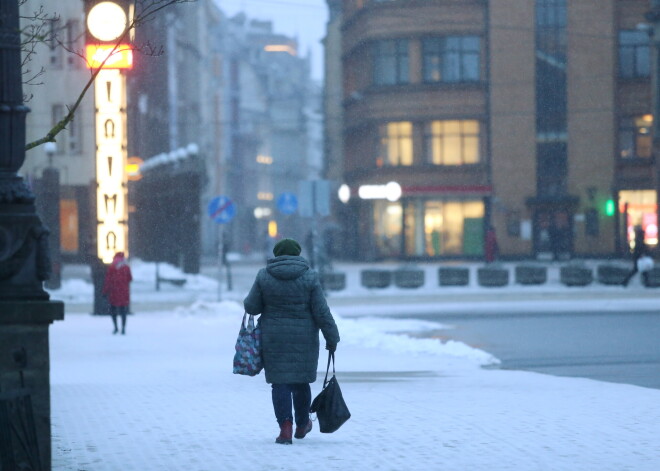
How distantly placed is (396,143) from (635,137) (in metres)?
11.2

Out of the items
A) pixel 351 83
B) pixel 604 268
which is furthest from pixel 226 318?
pixel 351 83

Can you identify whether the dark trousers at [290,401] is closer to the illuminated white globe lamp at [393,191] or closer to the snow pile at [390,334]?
the snow pile at [390,334]

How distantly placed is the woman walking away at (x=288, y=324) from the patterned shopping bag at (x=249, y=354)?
0.05 meters

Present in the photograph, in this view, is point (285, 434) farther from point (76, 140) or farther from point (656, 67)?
point (76, 140)

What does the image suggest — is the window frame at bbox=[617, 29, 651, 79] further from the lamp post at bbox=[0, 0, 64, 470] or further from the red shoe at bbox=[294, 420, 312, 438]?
the lamp post at bbox=[0, 0, 64, 470]

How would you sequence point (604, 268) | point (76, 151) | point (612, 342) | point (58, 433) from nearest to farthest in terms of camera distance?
point (58, 433), point (612, 342), point (604, 268), point (76, 151)

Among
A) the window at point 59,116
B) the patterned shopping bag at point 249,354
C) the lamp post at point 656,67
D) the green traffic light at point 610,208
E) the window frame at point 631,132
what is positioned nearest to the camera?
the patterned shopping bag at point 249,354

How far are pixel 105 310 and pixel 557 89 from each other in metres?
40.0

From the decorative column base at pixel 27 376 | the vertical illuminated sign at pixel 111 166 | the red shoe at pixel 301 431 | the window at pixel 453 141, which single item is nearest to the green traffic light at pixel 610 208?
the window at pixel 453 141

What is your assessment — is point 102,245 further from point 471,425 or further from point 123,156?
point 471,425

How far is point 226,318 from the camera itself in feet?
89.6

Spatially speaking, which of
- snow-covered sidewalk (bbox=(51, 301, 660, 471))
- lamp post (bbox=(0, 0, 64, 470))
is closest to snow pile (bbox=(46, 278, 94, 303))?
snow-covered sidewalk (bbox=(51, 301, 660, 471))

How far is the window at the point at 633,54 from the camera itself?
63594 mm

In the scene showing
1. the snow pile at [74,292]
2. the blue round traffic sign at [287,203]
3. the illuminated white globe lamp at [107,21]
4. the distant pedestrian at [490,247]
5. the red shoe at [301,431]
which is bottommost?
the red shoe at [301,431]
